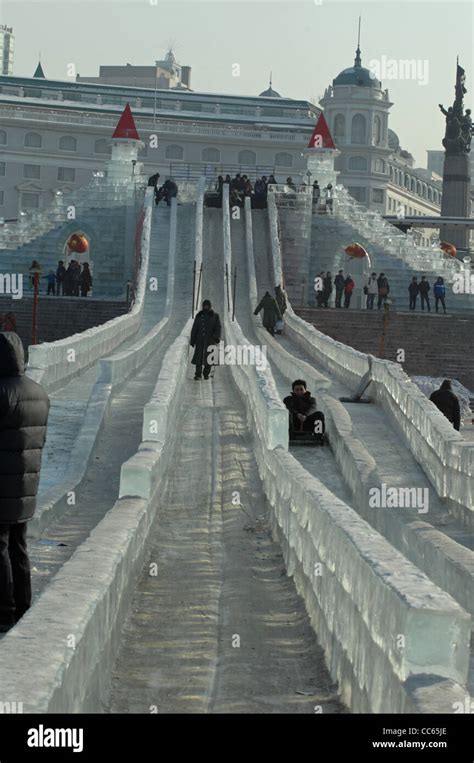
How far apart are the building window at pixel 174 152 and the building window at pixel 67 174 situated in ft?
20.4

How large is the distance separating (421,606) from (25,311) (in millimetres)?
43192

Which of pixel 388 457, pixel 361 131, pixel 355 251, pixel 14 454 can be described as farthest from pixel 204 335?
pixel 361 131

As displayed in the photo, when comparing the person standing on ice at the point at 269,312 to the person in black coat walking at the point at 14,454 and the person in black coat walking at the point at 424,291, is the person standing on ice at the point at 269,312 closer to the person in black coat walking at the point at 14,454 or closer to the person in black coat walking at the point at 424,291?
the person in black coat walking at the point at 424,291

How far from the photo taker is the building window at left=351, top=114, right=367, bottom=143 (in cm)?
12169


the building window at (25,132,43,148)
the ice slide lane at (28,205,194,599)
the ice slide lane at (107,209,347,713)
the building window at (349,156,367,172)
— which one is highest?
the building window at (349,156,367,172)

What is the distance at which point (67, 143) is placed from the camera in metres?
107

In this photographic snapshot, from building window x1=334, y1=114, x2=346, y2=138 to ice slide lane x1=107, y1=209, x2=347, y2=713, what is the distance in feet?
347

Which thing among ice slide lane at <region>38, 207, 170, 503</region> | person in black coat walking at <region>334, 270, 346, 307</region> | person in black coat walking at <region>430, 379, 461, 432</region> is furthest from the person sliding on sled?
person in black coat walking at <region>334, 270, 346, 307</region>

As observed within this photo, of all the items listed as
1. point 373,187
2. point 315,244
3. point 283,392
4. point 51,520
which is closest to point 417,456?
point 283,392

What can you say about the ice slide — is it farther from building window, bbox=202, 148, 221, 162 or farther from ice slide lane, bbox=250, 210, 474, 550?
building window, bbox=202, 148, 221, 162

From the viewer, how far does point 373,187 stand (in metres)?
120

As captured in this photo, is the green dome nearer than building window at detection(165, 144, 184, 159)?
No
